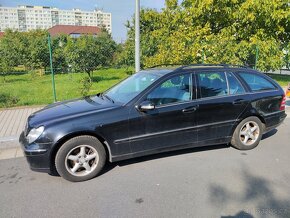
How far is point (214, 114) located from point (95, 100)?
6.58ft

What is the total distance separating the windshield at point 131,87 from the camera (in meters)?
3.91

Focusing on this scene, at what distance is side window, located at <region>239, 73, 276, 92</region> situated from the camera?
15.1 feet

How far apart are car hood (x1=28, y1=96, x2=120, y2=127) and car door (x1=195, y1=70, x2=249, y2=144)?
4.72 feet

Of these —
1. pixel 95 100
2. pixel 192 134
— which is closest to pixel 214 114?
pixel 192 134

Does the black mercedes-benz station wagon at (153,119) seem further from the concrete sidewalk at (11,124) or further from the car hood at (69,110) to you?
the concrete sidewalk at (11,124)

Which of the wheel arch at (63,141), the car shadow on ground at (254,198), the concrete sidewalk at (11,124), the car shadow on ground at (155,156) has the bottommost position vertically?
the car shadow on ground at (254,198)

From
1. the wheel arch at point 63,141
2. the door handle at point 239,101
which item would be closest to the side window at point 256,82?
the door handle at point 239,101

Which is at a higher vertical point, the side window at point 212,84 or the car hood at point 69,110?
the side window at point 212,84

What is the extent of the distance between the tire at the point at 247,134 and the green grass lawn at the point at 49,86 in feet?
20.6

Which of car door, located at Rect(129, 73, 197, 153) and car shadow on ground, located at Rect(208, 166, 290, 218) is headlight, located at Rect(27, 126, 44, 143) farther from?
car shadow on ground, located at Rect(208, 166, 290, 218)

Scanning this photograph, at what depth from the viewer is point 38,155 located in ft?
10.9

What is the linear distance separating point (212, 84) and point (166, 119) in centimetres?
110

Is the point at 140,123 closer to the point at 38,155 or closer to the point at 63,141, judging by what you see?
the point at 63,141

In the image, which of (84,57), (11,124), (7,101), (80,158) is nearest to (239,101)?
(80,158)
